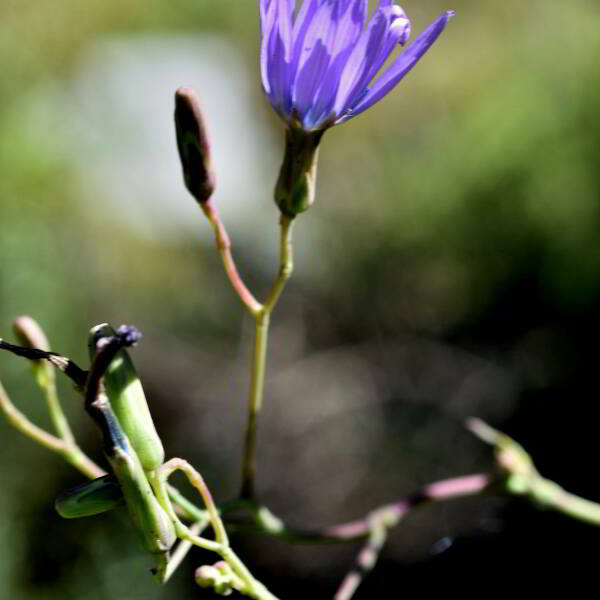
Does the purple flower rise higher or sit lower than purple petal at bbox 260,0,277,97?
lower

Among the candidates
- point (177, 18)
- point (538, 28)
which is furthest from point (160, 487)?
point (177, 18)

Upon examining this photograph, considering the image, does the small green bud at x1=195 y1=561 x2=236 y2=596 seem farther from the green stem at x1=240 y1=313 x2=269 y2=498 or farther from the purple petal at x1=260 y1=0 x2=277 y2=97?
the purple petal at x1=260 y1=0 x2=277 y2=97

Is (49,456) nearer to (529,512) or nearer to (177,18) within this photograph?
(529,512)

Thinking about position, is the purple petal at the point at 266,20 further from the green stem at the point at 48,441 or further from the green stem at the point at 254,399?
the green stem at the point at 48,441

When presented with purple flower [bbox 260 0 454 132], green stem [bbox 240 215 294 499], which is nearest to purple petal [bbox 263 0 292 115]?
purple flower [bbox 260 0 454 132]

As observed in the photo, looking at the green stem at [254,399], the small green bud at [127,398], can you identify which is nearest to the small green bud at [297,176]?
the green stem at [254,399]

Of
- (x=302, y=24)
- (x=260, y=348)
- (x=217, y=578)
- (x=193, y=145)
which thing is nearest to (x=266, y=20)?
(x=302, y=24)
